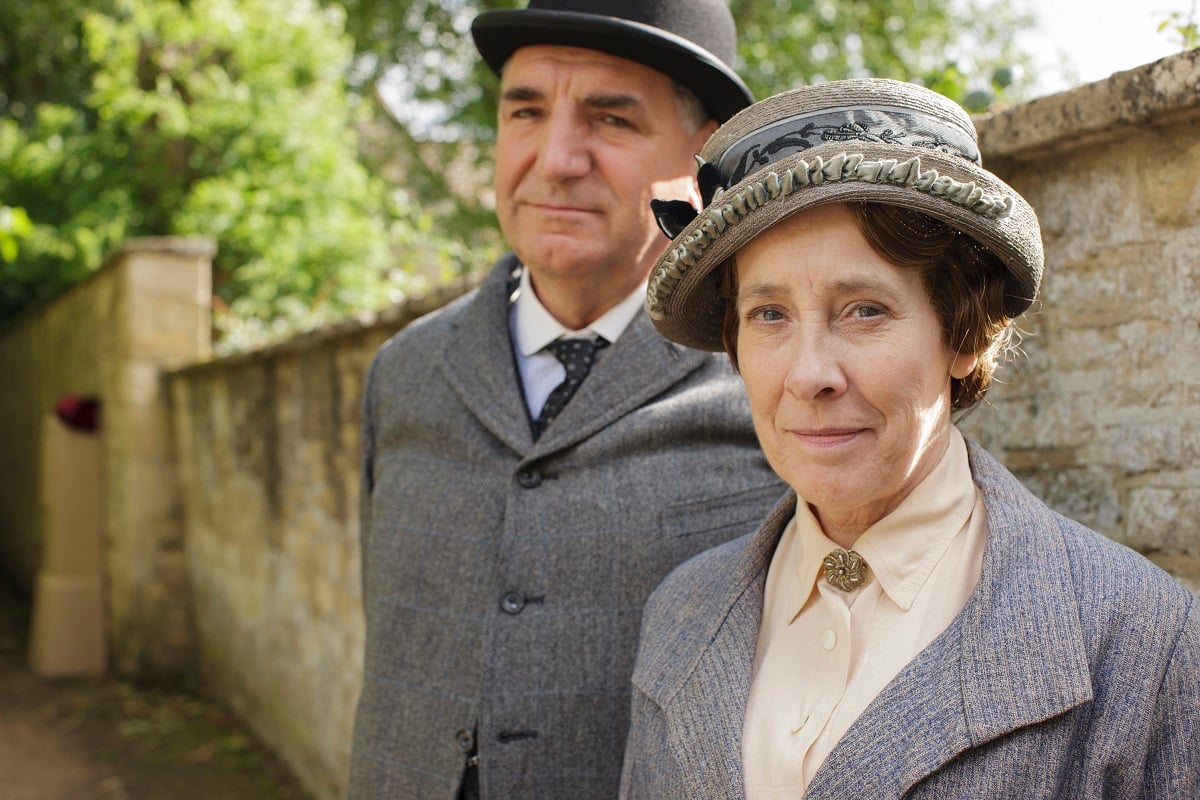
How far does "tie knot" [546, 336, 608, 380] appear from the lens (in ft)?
7.02

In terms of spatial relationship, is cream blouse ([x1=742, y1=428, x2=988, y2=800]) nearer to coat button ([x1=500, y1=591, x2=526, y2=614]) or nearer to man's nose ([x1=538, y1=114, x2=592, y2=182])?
coat button ([x1=500, y1=591, x2=526, y2=614])

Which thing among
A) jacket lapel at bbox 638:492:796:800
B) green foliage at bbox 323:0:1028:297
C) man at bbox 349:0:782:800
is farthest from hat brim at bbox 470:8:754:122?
green foliage at bbox 323:0:1028:297

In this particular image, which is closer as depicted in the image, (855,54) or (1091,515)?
(1091,515)

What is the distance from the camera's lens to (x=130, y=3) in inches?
340

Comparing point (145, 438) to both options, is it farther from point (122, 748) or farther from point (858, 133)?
point (858, 133)

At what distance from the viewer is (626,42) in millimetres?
1964

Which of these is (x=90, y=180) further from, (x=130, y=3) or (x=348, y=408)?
(x=348, y=408)

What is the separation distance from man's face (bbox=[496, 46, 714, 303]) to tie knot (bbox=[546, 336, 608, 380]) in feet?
0.39

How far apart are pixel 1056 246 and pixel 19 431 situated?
12.3 meters

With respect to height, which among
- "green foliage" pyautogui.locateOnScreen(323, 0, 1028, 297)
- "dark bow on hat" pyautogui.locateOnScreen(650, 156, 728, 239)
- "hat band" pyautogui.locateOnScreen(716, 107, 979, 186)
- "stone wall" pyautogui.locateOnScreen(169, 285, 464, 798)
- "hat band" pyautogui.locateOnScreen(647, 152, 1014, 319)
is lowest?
"stone wall" pyautogui.locateOnScreen(169, 285, 464, 798)

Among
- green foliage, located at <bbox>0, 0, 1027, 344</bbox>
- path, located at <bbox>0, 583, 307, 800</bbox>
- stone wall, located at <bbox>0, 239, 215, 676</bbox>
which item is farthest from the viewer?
green foliage, located at <bbox>0, 0, 1027, 344</bbox>

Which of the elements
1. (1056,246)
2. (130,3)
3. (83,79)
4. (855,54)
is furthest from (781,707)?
(83,79)

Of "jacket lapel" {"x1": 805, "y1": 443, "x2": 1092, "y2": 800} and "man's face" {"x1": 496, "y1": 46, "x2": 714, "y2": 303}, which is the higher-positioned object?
"man's face" {"x1": 496, "y1": 46, "x2": 714, "y2": 303}

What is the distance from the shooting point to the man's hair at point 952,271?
1301 mm
